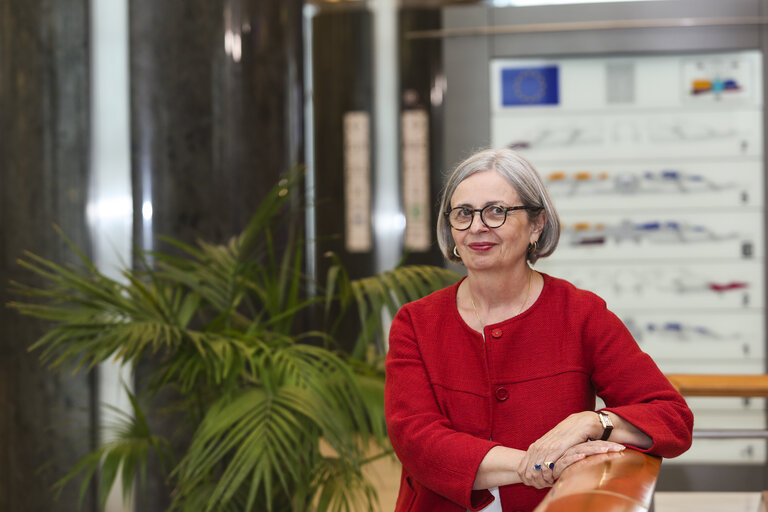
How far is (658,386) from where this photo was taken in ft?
5.84

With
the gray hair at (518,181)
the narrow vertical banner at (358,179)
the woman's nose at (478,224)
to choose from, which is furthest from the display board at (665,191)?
the woman's nose at (478,224)

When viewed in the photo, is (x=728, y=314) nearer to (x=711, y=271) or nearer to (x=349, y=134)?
(x=711, y=271)

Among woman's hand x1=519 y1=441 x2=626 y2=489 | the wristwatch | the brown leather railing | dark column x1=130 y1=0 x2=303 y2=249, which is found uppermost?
dark column x1=130 y1=0 x2=303 y2=249

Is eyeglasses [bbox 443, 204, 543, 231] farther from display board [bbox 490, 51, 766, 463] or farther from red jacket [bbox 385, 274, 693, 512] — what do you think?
display board [bbox 490, 51, 766, 463]

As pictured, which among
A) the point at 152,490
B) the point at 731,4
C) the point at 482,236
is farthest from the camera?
the point at 731,4

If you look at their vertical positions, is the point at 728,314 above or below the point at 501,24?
below

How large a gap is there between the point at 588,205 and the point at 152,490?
2.89 metres

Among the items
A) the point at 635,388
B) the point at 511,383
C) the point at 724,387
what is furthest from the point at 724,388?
the point at 511,383

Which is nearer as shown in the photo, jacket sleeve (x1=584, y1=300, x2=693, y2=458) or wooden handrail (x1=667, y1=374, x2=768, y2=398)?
jacket sleeve (x1=584, y1=300, x2=693, y2=458)

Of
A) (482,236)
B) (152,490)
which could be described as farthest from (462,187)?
(152,490)

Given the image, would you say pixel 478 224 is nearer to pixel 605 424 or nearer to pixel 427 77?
pixel 605 424

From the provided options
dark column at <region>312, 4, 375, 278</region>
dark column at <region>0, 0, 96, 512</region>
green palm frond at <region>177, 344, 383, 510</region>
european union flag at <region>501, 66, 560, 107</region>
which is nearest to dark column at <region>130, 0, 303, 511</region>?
dark column at <region>0, 0, 96, 512</region>

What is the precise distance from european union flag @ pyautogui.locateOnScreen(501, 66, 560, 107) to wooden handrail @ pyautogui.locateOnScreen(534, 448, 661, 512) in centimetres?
377

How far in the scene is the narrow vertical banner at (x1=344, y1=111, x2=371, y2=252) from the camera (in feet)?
17.3
